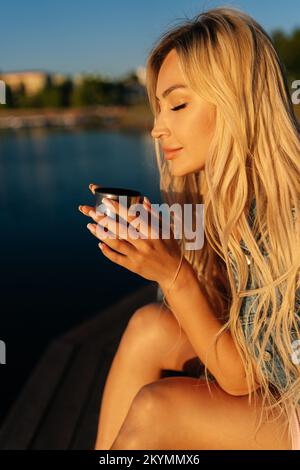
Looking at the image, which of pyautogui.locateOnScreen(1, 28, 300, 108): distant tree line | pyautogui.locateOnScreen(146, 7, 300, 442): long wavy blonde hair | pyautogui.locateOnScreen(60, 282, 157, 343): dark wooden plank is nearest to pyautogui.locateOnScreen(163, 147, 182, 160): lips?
pyautogui.locateOnScreen(146, 7, 300, 442): long wavy blonde hair

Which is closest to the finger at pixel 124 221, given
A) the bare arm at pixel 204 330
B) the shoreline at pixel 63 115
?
the bare arm at pixel 204 330

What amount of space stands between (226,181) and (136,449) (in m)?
0.74

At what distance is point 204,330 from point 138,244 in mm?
279

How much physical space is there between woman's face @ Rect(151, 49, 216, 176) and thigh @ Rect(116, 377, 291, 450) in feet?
2.07

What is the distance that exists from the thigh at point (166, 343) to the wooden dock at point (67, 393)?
7cm

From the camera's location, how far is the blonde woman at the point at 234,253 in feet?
4.15

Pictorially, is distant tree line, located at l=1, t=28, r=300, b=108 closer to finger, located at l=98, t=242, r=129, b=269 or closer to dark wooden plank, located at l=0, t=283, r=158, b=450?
dark wooden plank, located at l=0, t=283, r=158, b=450

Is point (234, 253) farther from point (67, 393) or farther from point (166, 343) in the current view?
point (67, 393)

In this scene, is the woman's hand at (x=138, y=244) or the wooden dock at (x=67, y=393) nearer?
the woman's hand at (x=138, y=244)

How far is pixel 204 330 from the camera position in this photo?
1.29m

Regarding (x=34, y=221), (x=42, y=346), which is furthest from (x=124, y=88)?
(x=42, y=346)

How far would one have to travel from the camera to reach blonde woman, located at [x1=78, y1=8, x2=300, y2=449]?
1.26 m

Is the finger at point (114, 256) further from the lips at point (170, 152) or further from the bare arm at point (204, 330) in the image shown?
the lips at point (170, 152)

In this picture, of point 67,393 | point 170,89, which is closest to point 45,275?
point 67,393
